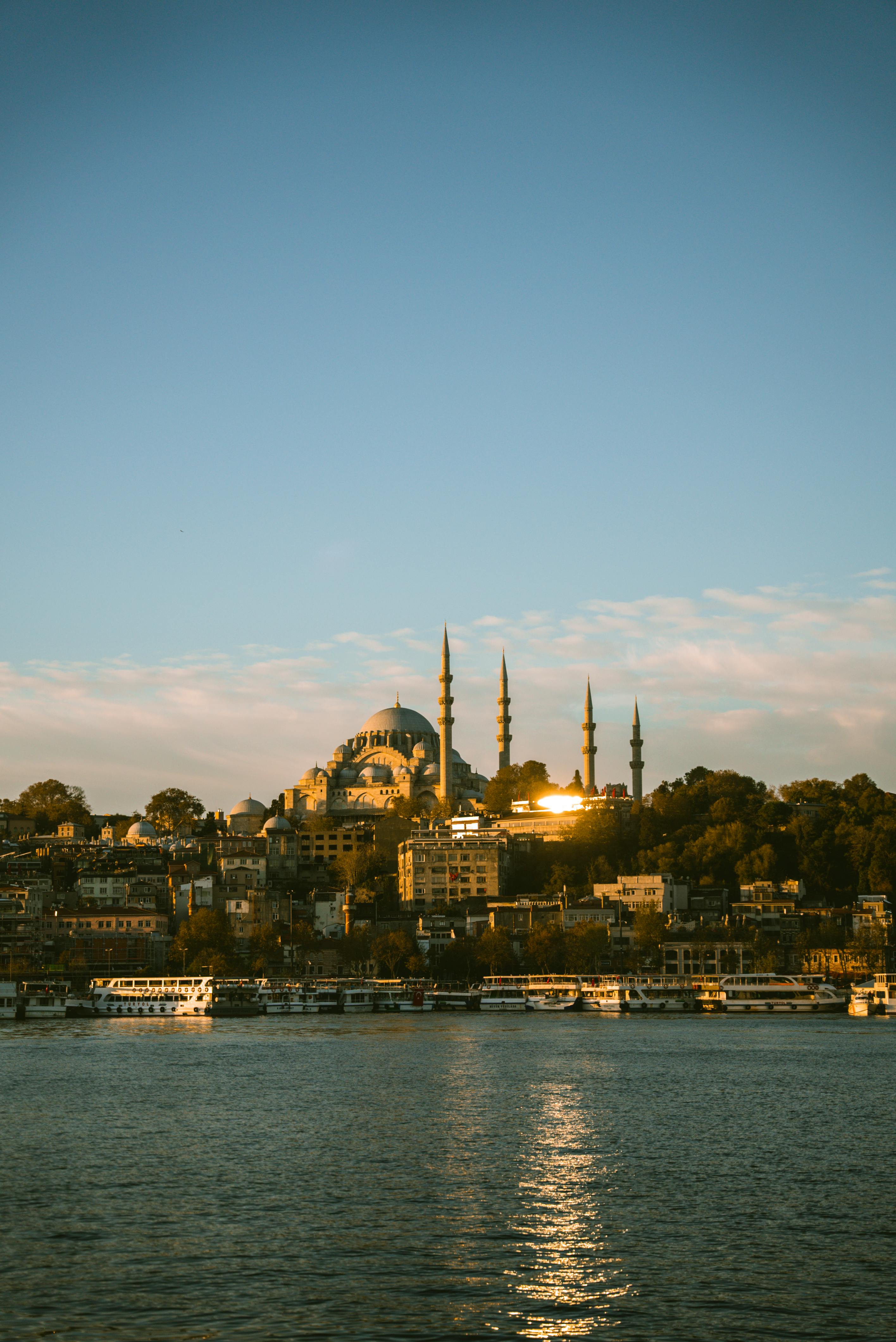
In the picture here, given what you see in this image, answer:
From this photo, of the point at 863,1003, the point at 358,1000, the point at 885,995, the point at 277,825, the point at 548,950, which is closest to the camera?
the point at 863,1003

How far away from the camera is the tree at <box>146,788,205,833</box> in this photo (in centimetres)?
11881

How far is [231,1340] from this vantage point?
15.2 metres

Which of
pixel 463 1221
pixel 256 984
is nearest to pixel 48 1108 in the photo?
pixel 463 1221

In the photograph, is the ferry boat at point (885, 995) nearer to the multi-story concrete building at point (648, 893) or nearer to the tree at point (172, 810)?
the multi-story concrete building at point (648, 893)

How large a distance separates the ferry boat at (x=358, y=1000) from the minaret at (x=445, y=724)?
31.9 m

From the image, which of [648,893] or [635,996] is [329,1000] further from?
[648,893]

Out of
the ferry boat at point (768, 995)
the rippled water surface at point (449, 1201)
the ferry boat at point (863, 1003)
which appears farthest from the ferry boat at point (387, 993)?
the rippled water surface at point (449, 1201)

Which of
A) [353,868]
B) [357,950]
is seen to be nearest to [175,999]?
[357,950]

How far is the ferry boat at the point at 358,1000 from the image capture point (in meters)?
70.9

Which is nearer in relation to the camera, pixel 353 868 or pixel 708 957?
pixel 708 957

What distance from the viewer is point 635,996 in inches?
2783

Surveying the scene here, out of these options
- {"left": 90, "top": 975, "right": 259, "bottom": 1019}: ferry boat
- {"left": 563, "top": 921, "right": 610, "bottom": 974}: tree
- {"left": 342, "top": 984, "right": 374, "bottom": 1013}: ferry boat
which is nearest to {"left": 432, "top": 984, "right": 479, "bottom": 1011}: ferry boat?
{"left": 342, "top": 984, "right": 374, "bottom": 1013}: ferry boat

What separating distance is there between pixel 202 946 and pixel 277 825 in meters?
24.6

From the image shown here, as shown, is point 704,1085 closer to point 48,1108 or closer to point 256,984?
point 48,1108
